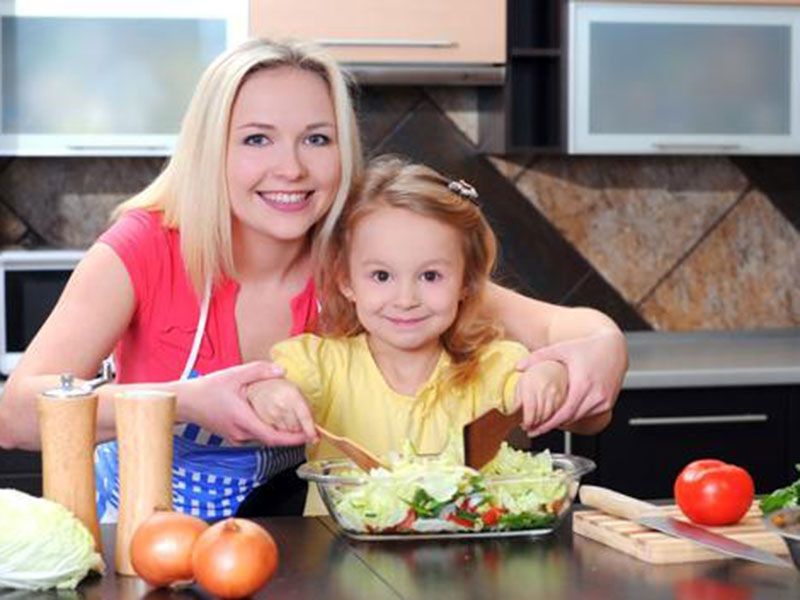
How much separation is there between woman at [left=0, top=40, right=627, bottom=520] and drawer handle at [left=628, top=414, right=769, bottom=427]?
1.13 m

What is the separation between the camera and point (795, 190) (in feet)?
13.4

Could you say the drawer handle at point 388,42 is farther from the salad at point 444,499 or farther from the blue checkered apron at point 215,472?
the salad at point 444,499

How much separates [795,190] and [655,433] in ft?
3.29

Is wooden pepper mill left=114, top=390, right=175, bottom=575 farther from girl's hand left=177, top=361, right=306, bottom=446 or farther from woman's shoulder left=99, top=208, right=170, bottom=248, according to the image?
woman's shoulder left=99, top=208, right=170, bottom=248

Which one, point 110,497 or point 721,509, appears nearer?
point 721,509

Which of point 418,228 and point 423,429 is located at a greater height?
point 418,228

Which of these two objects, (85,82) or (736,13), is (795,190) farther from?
(85,82)

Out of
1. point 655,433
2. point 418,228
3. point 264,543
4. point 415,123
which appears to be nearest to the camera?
point 264,543

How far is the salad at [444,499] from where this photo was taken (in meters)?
1.65

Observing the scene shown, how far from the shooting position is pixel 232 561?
144 centimetres

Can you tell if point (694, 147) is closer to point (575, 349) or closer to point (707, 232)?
point (707, 232)

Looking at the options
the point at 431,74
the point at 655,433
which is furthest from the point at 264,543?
the point at 431,74

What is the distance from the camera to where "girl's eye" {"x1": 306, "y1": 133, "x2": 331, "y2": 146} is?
2189 mm

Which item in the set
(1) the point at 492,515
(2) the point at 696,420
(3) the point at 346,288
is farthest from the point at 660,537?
(2) the point at 696,420
